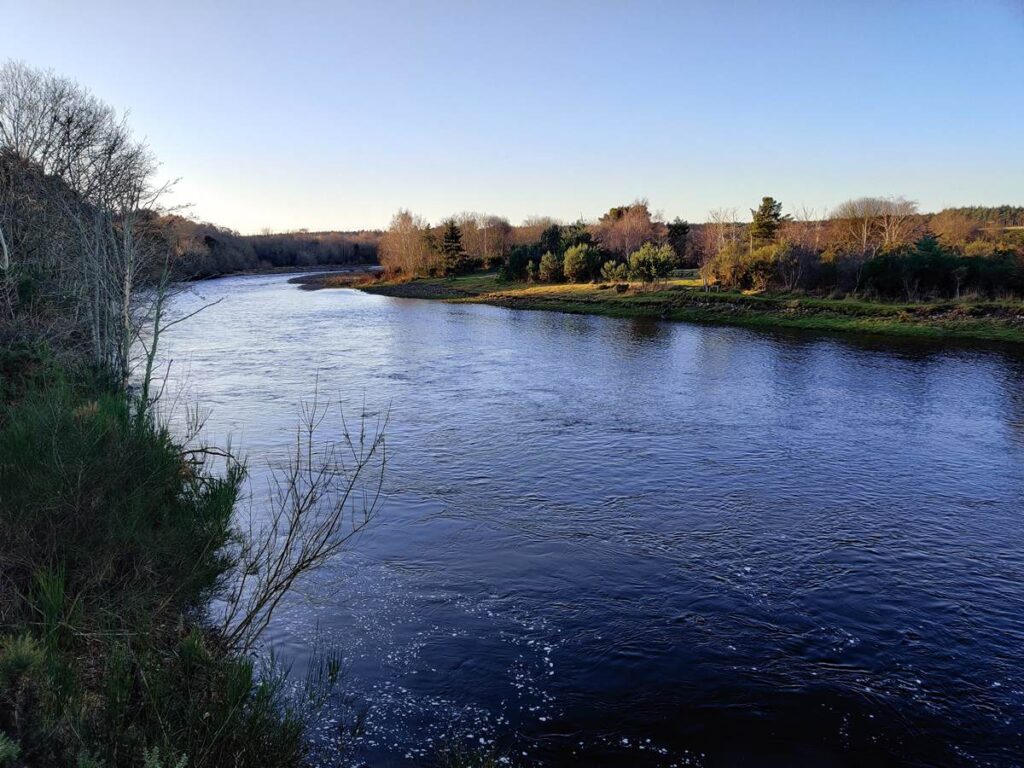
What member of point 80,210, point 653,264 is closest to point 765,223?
point 653,264

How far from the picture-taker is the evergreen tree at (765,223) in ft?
177

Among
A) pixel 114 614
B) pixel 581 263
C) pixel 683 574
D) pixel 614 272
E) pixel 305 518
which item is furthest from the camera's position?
pixel 581 263

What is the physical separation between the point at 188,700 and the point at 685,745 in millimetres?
4997

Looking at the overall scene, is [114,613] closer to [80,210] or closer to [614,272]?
[80,210]

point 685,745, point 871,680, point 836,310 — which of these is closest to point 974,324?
point 836,310

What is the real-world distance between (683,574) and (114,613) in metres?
7.95

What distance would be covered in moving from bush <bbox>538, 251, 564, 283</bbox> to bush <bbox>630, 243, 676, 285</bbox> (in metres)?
9.65

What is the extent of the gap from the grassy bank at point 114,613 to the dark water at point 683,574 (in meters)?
1.70

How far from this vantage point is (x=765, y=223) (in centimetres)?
5409

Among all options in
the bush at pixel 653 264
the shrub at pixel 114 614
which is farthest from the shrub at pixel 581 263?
the shrub at pixel 114 614

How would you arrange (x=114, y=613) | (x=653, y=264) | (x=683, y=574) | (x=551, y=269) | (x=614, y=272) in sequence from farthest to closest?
1. (x=551, y=269)
2. (x=614, y=272)
3. (x=653, y=264)
4. (x=683, y=574)
5. (x=114, y=613)

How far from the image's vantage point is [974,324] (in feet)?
111

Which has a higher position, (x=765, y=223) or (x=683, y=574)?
(x=765, y=223)

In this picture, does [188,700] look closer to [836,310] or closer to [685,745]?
[685,745]
